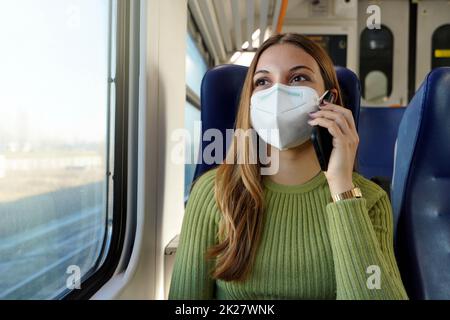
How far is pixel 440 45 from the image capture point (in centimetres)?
365

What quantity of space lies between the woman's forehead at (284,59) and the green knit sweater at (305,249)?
0.29 metres

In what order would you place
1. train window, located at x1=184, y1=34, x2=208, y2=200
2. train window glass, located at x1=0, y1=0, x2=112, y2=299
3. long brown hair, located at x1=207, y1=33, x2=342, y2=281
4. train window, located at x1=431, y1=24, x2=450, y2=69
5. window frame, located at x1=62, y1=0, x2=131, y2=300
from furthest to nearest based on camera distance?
train window, located at x1=431, y1=24, x2=450, y2=69 < train window, located at x1=184, y1=34, x2=208, y2=200 < window frame, located at x1=62, y1=0, x2=131, y2=300 < long brown hair, located at x1=207, y1=33, x2=342, y2=281 < train window glass, located at x1=0, y1=0, x2=112, y2=299

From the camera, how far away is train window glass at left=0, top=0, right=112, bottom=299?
0.70 meters

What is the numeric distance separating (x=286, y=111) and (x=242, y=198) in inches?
9.2

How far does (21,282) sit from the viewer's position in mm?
761

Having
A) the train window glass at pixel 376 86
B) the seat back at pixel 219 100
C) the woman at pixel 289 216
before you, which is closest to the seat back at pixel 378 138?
the seat back at pixel 219 100

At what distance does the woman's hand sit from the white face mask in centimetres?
4

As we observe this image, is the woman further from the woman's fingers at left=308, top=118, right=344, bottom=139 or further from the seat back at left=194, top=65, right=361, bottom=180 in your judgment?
the seat back at left=194, top=65, right=361, bottom=180

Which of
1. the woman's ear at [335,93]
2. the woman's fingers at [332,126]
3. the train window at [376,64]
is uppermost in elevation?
the train window at [376,64]

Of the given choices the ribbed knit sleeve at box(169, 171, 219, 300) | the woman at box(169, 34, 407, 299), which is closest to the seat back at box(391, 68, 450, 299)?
the woman at box(169, 34, 407, 299)

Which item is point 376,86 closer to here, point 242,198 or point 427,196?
point 427,196

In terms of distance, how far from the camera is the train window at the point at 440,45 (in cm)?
360

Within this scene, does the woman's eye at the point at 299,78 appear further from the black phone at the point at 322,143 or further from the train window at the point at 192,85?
the train window at the point at 192,85
